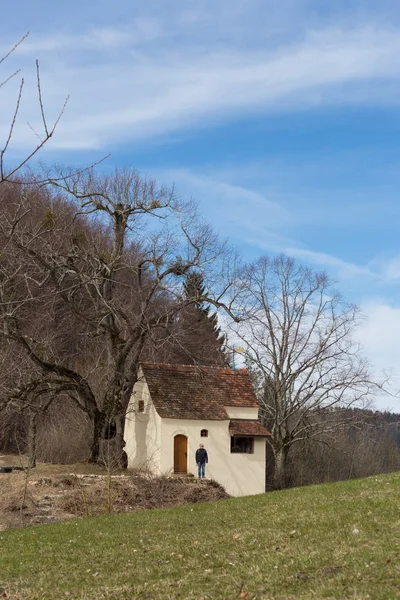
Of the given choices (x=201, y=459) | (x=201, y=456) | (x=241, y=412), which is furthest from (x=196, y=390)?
(x=201, y=459)

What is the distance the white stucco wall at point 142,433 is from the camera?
36.3m

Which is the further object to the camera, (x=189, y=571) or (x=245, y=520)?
(x=245, y=520)

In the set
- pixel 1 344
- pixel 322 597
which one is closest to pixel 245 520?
pixel 322 597

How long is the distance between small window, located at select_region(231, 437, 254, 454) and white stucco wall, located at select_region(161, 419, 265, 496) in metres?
0.26

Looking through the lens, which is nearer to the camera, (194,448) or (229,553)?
(229,553)

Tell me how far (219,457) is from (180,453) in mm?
2034

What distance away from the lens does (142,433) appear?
124 feet

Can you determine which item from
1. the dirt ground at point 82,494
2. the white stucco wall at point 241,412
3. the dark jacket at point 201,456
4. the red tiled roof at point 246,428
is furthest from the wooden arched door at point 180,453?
the dirt ground at point 82,494

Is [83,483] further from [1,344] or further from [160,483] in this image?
[1,344]

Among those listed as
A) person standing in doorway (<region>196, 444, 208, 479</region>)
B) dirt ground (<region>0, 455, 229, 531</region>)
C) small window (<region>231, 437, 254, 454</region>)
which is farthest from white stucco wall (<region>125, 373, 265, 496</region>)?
dirt ground (<region>0, 455, 229, 531</region>)

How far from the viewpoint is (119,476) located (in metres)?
31.1

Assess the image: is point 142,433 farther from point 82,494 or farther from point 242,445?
point 82,494

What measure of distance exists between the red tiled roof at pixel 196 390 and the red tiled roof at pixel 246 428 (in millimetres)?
725

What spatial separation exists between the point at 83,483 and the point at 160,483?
3.01 m
